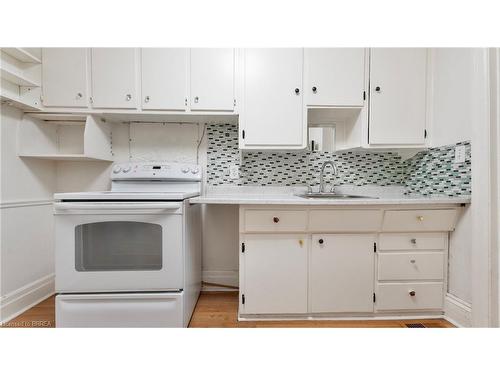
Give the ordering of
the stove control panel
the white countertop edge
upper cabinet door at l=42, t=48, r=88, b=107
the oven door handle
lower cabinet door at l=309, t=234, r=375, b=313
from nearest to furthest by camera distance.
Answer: the oven door handle → the white countertop edge → lower cabinet door at l=309, t=234, r=375, b=313 → upper cabinet door at l=42, t=48, r=88, b=107 → the stove control panel

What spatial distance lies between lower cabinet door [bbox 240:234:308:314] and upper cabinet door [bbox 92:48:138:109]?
4.63ft

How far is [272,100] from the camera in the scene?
72.8 inches

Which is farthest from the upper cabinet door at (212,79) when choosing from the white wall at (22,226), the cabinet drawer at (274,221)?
the white wall at (22,226)

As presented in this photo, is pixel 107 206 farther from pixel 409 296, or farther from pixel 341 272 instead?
pixel 409 296

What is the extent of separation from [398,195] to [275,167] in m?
1.16

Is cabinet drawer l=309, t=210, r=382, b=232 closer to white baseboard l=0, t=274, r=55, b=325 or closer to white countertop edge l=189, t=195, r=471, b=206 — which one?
white countertop edge l=189, t=195, r=471, b=206

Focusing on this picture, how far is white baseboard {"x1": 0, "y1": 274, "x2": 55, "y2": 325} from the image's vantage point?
1676 mm

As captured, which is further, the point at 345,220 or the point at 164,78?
the point at 164,78

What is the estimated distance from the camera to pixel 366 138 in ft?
6.23

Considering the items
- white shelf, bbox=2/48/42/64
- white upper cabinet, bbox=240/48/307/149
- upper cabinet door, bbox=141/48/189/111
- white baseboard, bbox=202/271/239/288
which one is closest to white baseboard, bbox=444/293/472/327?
white upper cabinet, bbox=240/48/307/149

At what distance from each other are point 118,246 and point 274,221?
994mm

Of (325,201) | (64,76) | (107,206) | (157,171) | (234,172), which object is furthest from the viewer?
(234,172)

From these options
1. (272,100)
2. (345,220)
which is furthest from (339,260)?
(272,100)

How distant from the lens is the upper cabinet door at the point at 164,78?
1824mm
